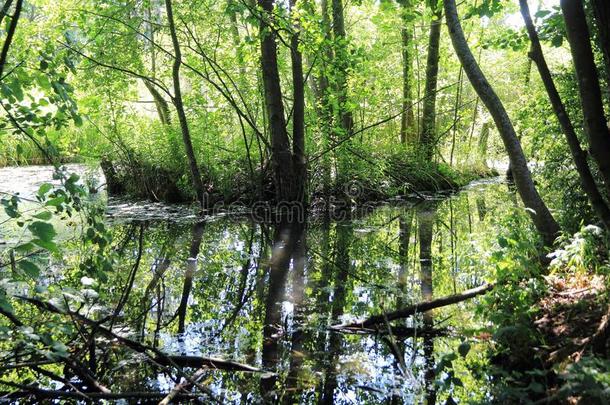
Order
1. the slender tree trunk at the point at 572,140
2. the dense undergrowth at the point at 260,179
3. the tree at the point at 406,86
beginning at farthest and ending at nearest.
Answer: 1. the tree at the point at 406,86
2. the dense undergrowth at the point at 260,179
3. the slender tree trunk at the point at 572,140

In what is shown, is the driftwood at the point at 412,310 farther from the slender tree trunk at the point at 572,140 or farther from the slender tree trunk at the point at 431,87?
the slender tree trunk at the point at 431,87

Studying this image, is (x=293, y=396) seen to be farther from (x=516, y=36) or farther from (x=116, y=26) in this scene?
(x=116, y=26)

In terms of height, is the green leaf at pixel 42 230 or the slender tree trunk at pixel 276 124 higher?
the slender tree trunk at pixel 276 124

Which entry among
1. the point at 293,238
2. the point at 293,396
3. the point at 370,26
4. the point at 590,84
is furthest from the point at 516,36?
the point at 370,26

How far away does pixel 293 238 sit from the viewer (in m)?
7.97

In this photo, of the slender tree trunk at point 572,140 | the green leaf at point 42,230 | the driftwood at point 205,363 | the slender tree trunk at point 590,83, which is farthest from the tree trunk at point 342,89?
the green leaf at point 42,230

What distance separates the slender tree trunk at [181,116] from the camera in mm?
9479

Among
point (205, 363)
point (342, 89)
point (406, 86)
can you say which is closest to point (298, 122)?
point (342, 89)

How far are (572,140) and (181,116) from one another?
7677 mm

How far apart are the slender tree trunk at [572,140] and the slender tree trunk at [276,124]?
615cm

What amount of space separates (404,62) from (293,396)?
1217 centimetres

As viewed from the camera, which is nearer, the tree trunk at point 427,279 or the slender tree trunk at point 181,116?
the tree trunk at point 427,279

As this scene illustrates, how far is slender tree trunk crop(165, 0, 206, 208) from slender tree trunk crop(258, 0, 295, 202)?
5.05 feet

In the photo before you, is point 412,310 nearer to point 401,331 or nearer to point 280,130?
point 401,331
